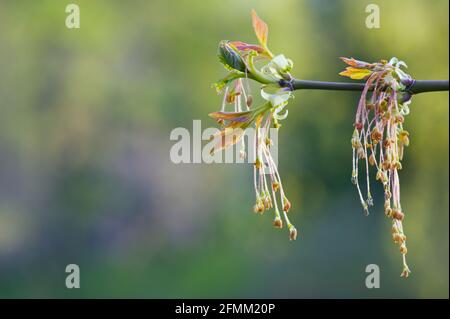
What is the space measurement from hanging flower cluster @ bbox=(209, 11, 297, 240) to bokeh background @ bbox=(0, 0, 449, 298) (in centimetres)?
308

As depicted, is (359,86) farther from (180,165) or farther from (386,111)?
(180,165)

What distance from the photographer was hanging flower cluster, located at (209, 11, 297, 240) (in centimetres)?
81

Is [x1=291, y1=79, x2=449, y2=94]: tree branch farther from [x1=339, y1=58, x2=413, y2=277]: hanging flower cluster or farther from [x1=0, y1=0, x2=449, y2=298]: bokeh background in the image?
[x1=0, y1=0, x2=449, y2=298]: bokeh background

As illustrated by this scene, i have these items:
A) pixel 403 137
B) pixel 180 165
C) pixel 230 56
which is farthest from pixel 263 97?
pixel 180 165

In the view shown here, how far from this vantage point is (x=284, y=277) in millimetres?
4023

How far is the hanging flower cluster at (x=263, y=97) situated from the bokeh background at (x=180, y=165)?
3.08 metres

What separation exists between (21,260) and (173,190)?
4.18 feet

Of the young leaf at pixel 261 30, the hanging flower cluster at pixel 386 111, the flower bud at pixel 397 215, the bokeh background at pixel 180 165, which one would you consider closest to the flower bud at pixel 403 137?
the hanging flower cluster at pixel 386 111

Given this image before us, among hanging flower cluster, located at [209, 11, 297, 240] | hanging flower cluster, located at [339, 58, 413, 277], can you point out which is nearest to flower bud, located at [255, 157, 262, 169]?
hanging flower cluster, located at [209, 11, 297, 240]

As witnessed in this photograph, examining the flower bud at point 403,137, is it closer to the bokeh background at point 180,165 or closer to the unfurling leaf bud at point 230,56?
the unfurling leaf bud at point 230,56

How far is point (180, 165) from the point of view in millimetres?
4723

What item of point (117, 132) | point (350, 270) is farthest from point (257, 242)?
point (117, 132)

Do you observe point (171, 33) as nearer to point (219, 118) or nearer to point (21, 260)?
point (21, 260)

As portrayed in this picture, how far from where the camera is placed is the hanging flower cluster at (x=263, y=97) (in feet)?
2.65
